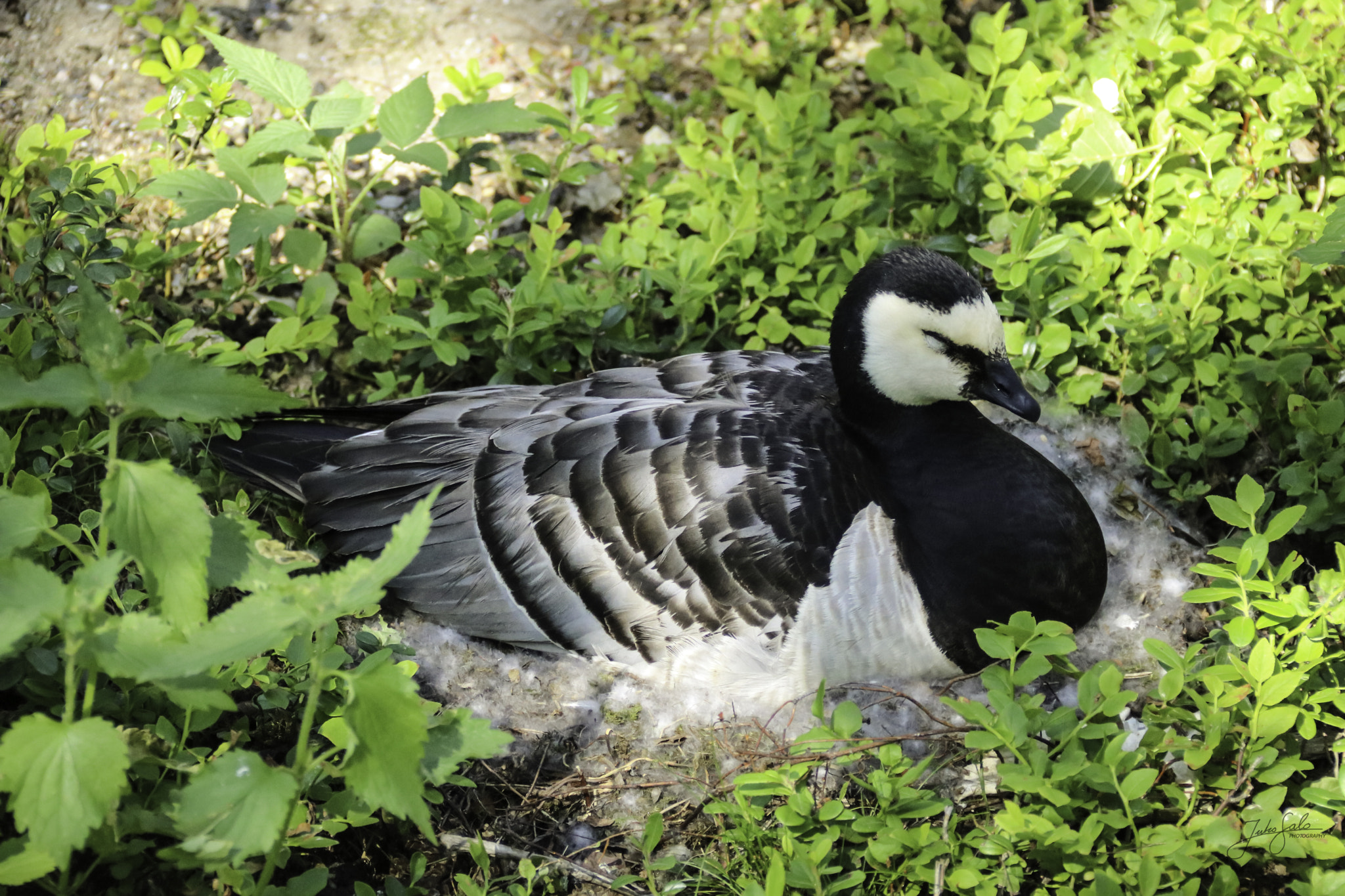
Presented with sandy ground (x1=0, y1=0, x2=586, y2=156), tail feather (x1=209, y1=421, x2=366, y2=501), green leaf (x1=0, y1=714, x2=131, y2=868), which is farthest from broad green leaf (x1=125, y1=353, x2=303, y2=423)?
sandy ground (x1=0, y1=0, x2=586, y2=156)

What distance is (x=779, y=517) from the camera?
9.21 feet

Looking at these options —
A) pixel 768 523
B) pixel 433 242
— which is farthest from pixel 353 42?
pixel 768 523

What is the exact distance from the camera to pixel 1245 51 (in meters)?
3.98

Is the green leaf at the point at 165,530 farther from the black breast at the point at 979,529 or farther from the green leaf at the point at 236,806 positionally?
the black breast at the point at 979,529

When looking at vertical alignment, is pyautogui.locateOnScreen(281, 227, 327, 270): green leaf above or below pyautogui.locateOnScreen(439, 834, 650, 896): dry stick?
above

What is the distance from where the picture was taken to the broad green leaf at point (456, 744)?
1.96 m

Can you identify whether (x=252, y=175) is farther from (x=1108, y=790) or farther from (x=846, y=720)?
(x=1108, y=790)

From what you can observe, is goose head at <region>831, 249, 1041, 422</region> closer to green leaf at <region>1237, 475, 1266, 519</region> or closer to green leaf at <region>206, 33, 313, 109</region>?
green leaf at <region>1237, 475, 1266, 519</region>

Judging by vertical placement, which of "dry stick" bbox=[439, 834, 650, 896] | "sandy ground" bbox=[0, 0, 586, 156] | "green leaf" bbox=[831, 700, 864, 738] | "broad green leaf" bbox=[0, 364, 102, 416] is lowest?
"dry stick" bbox=[439, 834, 650, 896]

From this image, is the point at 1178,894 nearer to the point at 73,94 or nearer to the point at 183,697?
the point at 183,697

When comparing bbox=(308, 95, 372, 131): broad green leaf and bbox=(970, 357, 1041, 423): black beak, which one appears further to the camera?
bbox=(308, 95, 372, 131): broad green leaf

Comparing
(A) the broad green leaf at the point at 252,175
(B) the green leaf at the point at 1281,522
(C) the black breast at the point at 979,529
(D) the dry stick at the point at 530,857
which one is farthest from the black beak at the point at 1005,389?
(A) the broad green leaf at the point at 252,175

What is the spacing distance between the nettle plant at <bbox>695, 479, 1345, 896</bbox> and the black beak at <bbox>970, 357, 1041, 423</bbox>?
573 mm

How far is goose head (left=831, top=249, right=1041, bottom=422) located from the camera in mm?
2807
